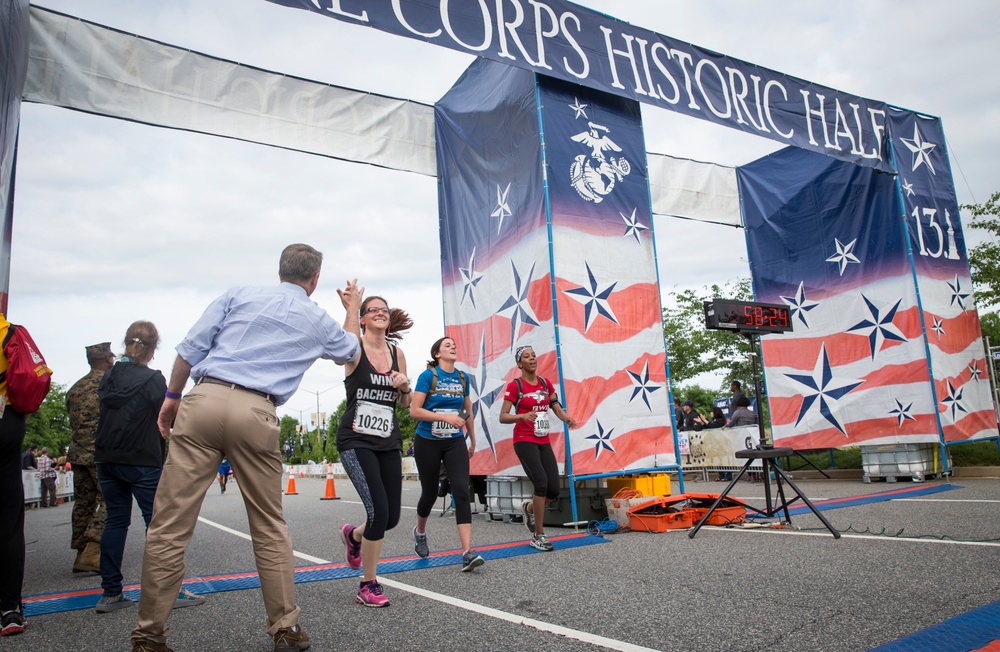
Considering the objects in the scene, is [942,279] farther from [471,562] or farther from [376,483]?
[376,483]

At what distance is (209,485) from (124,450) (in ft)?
6.13

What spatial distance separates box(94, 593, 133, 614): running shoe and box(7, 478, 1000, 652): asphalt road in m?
0.06

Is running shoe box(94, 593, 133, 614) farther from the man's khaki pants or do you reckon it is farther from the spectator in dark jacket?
the man's khaki pants

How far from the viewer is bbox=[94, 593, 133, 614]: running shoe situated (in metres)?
3.95

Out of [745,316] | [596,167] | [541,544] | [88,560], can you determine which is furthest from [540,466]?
[596,167]

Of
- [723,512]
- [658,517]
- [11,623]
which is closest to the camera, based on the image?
[11,623]

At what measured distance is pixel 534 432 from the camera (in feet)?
20.8

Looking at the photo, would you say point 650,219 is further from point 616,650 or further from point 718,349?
point 718,349

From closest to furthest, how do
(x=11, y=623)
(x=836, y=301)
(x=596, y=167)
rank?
(x=11, y=623)
(x=596, y=167)
(x=836, y=301)

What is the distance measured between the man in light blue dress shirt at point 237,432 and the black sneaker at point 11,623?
1.35m

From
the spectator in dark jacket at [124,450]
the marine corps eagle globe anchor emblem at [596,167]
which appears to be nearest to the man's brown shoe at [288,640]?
the spectator in dark jacket at [124,450]

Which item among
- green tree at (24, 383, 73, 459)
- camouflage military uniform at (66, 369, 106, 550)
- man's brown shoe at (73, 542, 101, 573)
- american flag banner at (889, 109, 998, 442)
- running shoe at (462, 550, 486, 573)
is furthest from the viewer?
green tree at (24, 383, 73, 459)

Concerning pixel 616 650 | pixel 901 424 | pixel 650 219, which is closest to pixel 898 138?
pixel 901 424

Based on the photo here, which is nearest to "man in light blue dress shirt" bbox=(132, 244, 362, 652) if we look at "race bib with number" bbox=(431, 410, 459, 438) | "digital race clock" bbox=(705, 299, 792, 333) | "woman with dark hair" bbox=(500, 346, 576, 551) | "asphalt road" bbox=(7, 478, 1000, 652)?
"asphalt road" bbox=(7, 478, 1000, 652)
